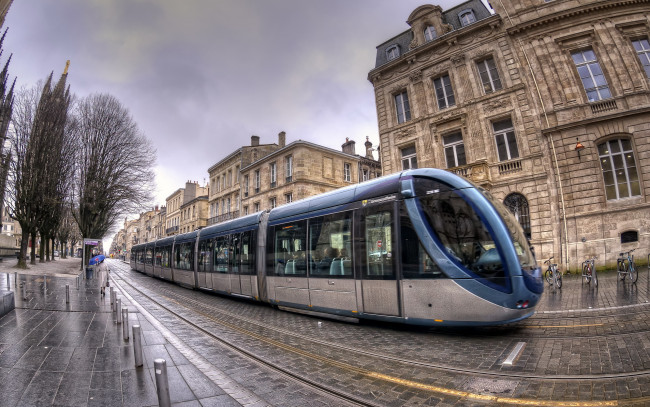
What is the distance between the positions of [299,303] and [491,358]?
15.0 ft

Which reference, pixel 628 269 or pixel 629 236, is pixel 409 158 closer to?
pixel 629 236

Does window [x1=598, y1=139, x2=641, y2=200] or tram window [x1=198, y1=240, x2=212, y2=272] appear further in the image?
tram window [x1=198, y1=240, x2=212, y2=272]

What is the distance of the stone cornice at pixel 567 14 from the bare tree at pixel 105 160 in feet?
87.6

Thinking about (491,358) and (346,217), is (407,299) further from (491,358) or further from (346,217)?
(346,217)

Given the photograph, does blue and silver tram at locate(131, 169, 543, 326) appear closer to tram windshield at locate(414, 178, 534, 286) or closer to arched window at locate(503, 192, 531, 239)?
tram windshield at locate(414, 178, 534, 286)

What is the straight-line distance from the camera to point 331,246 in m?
6.60

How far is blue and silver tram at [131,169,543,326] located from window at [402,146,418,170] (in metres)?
11.1

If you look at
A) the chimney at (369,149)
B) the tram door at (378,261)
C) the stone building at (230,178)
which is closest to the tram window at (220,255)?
the tram door at (378,261)

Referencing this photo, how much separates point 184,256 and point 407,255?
1319 centimetres

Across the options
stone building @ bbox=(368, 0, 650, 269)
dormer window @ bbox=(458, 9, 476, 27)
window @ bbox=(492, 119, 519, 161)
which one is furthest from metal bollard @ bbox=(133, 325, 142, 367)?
dormer window @ bbox=(458, 9, 476, 27)

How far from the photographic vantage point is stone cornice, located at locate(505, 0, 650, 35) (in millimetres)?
13281

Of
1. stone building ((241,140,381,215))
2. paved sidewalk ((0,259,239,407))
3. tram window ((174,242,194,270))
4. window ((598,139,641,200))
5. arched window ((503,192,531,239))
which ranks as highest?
stone building ((241,140,381,215))

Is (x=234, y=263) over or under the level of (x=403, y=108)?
under

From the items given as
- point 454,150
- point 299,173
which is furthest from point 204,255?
point 299,173
